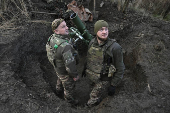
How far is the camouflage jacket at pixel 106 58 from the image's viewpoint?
7.36 feet

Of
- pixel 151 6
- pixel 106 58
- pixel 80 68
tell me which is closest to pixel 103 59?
pixel 106 58

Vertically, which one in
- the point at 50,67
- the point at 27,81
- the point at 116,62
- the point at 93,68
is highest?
the point at 116,62

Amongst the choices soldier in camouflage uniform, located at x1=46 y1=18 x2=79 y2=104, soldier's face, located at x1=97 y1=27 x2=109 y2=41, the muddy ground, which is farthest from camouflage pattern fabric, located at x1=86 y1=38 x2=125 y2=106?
the muddy ground

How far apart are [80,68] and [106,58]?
248cm

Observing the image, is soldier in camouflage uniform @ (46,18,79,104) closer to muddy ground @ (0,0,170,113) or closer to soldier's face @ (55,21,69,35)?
soldier's face @ (55,21,69,35)

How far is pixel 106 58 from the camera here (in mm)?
2428

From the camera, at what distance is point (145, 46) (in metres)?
4.04

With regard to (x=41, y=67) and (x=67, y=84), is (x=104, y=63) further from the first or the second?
(x=41, y=67)

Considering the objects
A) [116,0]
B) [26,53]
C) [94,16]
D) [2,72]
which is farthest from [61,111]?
[116,0]

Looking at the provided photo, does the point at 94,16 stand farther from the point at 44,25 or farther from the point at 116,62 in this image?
the point at 116,62

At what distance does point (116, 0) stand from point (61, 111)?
20.4ft

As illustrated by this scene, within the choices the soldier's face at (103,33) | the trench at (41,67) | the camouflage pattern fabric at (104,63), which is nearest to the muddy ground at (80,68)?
the trench at (41,67)

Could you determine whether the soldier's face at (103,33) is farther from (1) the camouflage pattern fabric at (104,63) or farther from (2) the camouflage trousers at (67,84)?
(2) the camouflage trousers at (67,84)

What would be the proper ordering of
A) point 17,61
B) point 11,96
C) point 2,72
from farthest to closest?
1. point 17,61
2. point 2,72
3. point 11,96
